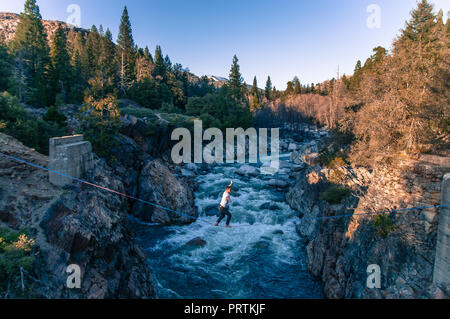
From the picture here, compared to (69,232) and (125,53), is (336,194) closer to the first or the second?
(69,232)

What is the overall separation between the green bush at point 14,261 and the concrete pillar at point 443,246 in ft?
34.5

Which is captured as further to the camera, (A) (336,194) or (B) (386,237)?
(A) (336,194)

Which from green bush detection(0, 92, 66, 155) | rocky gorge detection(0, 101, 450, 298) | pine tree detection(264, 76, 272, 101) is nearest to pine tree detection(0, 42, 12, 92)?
green bush detection(0, 92, 66, 155)

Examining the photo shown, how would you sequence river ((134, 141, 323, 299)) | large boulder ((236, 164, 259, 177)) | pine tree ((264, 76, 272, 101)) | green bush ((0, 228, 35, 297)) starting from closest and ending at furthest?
green bush ((0, 228, 35, 297)), river ((134, 141, 323, 299)), large boulder ((236, 164, 259, 177)), pine tree ((264, 76, 272, 101))

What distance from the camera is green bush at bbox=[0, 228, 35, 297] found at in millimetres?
5676

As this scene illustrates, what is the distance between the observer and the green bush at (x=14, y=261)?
18.6 feet

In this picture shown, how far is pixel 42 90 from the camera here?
28.7 m

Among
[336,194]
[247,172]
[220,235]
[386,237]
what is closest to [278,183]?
[247,172]

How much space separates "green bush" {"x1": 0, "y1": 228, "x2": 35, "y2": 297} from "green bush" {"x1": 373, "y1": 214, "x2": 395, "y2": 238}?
34.9 ft

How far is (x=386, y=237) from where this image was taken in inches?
343

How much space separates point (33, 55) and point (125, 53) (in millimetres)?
17414

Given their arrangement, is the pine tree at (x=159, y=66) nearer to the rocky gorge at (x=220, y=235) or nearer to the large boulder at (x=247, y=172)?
the large boulder at (x=247, y=172)

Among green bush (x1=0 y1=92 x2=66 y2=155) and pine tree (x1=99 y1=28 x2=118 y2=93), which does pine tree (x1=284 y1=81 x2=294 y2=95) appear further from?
green bush (x1=0 y1=92 x2=66 y2=155)
